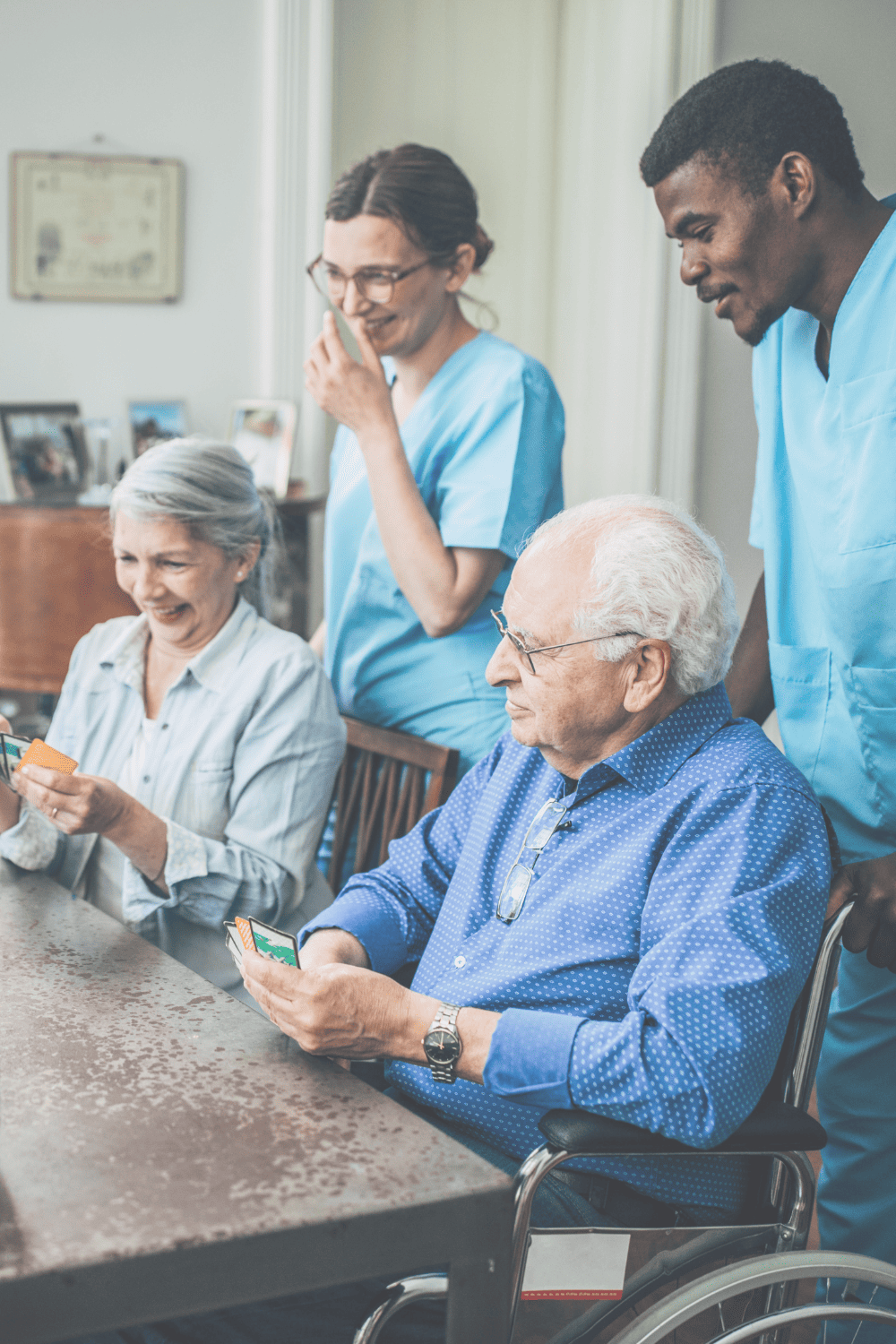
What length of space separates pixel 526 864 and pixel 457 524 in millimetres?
653

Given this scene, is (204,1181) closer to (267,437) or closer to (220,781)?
(220,781)

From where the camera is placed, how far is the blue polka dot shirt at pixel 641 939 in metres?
1.05

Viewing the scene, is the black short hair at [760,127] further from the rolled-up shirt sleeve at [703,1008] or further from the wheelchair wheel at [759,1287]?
the wheelchair wheel at [759,1287]

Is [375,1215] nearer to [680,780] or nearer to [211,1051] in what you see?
[211,1051]

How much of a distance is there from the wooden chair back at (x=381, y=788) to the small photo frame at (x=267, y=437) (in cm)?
175

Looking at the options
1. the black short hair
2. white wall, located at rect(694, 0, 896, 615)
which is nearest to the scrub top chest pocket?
the black short hair

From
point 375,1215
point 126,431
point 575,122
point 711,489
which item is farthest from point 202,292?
point 375,1215

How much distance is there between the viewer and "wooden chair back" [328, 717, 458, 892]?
1.74 meters

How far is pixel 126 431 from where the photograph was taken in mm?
3748

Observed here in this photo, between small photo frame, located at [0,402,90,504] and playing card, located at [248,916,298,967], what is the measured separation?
2559mm

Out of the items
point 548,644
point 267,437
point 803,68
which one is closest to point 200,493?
point 548,644

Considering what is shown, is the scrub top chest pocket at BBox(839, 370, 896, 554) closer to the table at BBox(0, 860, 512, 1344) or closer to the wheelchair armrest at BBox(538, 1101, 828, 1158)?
the wheelchair armrest at BBox(538, 1101, 828, 1158)

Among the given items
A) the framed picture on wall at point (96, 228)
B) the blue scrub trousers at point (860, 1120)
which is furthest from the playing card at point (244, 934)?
the framed picture on wall at point (96, 228)

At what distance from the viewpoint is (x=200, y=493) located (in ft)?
5.81
